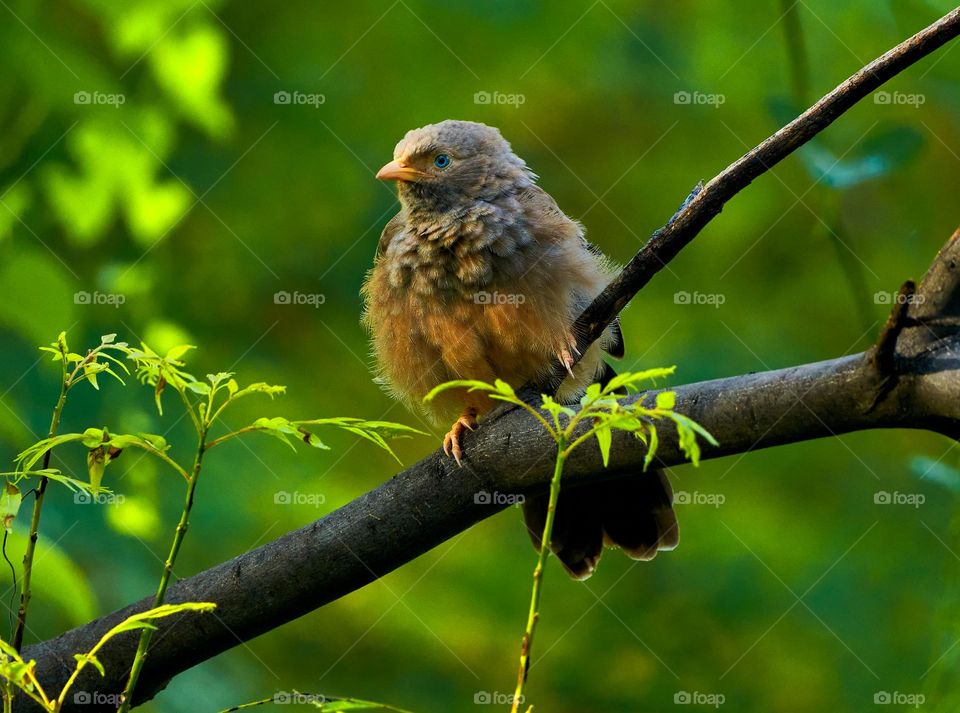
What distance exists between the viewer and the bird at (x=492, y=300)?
3875mm

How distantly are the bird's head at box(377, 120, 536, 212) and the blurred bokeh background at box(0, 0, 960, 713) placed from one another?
75 centimetres

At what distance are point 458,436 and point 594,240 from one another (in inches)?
92.7

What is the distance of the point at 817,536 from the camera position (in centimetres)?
518

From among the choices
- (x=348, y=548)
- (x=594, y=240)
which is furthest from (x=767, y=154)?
(x=594, y=240)

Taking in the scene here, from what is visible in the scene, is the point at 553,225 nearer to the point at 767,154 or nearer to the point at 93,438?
the point at 767,154

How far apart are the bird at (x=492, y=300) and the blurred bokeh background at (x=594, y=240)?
84 cm

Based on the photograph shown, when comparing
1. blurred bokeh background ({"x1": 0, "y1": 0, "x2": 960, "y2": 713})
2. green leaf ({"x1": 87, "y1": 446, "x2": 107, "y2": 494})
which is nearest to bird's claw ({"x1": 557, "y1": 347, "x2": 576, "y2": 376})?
blurred bokeh background ({"x1": 0, "y1": 0, "x2": 960, "y2": 713})

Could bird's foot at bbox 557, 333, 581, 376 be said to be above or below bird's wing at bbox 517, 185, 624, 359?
below

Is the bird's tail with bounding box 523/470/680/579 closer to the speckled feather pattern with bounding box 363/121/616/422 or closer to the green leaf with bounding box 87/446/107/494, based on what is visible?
the speckled feather pattern with bounding box 363/121/616/422

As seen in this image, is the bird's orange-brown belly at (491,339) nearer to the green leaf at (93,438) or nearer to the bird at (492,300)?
the bird at (492,300)

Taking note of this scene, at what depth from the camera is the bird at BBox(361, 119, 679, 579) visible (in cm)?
388

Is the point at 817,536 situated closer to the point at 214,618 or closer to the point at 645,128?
the point at 645,128

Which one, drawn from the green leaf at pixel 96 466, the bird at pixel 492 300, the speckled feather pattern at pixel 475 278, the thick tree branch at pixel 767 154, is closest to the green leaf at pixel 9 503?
the green leaf at pixel 96 466

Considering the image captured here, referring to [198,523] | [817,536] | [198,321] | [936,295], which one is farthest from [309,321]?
[936,295]
